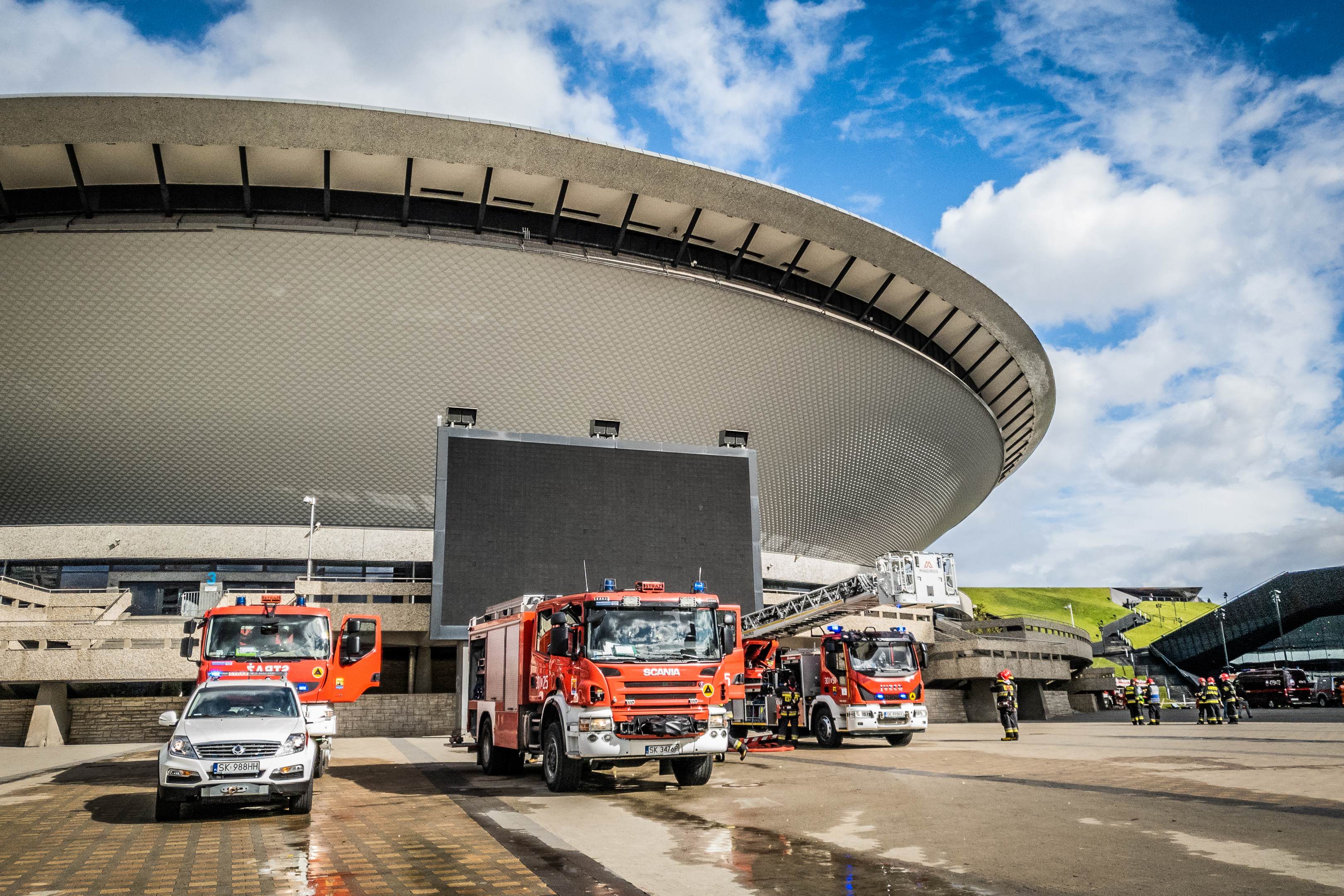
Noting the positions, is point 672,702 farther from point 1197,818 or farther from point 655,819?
point 1197,818

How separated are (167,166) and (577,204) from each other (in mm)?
13791

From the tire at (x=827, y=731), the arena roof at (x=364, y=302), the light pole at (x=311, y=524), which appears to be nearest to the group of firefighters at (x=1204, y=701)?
the tire at (x=827, y=731)

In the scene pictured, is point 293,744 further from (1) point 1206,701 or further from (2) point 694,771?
(1) point 1206,701

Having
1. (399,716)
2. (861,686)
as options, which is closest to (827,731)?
(861,686)

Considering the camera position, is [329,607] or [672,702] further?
[329,607]

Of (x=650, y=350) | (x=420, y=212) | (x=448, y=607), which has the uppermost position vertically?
(x=420, y=212)

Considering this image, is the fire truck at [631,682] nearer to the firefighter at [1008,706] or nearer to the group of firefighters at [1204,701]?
the firefighter at [1008,706]

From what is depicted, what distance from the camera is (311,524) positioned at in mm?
32375

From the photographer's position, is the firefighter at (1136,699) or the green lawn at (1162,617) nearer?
the firefighter at (1136,699)

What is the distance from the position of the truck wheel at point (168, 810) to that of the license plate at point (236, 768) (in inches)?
28.8

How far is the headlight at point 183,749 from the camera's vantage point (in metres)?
10.4

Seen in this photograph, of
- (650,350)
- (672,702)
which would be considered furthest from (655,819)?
(650,350)

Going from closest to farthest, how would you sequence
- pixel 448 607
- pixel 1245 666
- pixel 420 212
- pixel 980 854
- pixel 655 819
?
1. pixel 980 854
2. pixel 655 819
3. pixel 448 607
4. pixel 420 212
5. pixel 1245 666

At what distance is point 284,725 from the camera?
11.0 m
